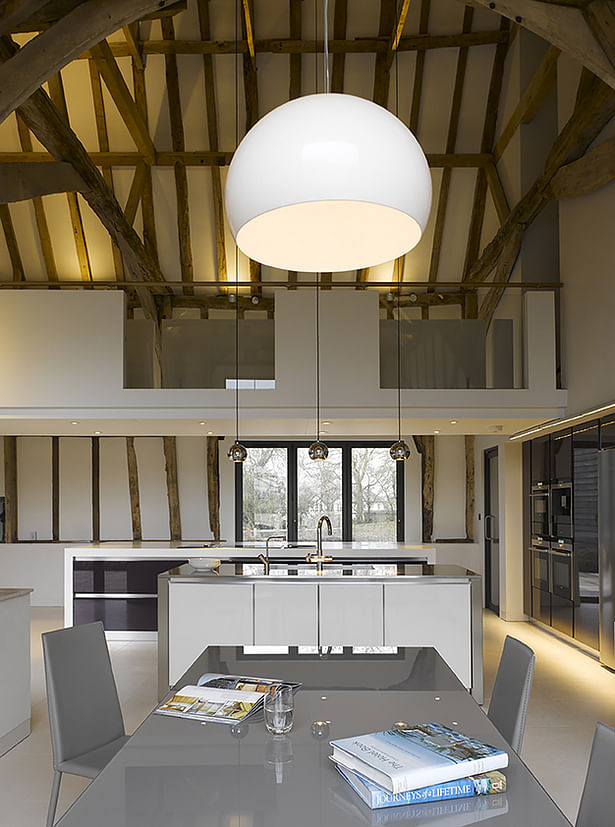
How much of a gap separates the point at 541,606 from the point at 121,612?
173 inches

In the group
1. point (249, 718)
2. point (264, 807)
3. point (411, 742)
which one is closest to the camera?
point (264, 807)

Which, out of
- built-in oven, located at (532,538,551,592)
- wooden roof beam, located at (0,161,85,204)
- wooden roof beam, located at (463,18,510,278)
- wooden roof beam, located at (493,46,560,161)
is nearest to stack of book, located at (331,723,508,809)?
wooden roof beam, located at (0,161,85,204)

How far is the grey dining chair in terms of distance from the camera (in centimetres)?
285

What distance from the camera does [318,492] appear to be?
37.7 feet

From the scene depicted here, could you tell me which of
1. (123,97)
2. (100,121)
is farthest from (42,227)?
(123,97)

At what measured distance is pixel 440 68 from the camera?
909cm

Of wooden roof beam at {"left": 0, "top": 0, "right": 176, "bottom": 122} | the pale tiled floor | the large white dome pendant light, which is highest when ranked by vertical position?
wooden roof beam at {"left": 0, "top": 0, "right": 176, "bottom": 122}

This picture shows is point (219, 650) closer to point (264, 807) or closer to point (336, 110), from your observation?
point (264, 807)

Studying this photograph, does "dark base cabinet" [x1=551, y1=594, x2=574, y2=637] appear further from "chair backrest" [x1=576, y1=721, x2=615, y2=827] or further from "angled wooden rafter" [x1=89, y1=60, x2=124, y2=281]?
"angled wooden rafter" [x1=89, y1=60, x2=124, y2=281]

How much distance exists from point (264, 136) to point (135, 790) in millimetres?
1428

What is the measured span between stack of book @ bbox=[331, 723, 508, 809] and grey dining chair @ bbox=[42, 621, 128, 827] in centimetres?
138

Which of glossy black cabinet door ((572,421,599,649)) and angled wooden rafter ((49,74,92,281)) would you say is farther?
angled wooden rafter ((49,74,92,281))

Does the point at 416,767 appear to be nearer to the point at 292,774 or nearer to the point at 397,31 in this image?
the point at 292,774

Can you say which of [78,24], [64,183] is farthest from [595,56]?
[64,183]
